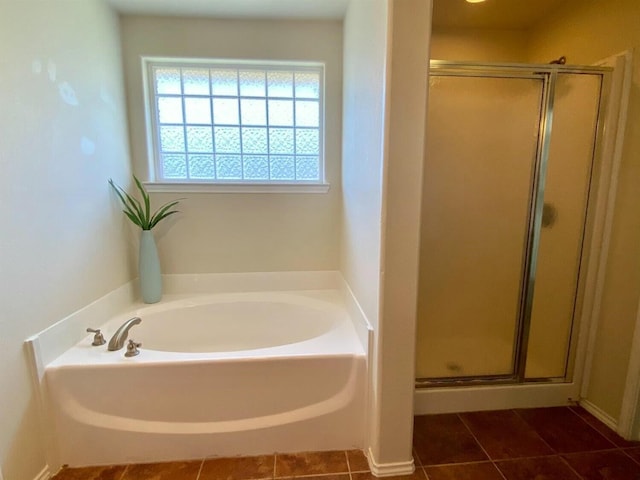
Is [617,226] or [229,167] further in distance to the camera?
[229,167]

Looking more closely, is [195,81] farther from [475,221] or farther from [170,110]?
[475,221]

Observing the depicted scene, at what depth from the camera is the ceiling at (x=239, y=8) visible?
1.78 meters

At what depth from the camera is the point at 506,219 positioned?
5.85 ft

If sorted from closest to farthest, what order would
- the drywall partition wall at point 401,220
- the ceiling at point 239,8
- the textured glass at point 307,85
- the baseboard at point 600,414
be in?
the drywall partition wall at point 401,220 < the baseboard at point 600,414 < the ceiling at point 239,8 < the textured glass at point 307,85

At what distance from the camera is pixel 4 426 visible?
3.59ft

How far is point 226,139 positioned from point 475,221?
1.74m

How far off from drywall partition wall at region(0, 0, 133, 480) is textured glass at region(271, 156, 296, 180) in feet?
3.21

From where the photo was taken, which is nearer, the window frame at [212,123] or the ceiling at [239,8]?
the ceiling at [239,8]

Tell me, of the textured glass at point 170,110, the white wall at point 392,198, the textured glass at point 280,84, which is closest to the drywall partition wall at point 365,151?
the white wall at point 392,198

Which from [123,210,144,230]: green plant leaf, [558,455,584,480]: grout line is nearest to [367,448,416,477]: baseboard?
[558,455,584,480]: grout line

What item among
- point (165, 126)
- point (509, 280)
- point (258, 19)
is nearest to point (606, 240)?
point (509, 280)

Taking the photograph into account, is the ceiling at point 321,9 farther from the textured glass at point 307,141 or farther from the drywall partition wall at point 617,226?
the textured glass at point 307,141

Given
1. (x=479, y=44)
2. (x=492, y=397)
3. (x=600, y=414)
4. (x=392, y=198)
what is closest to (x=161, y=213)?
(x=392, y=198)

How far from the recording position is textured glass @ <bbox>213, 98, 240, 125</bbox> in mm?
2105
